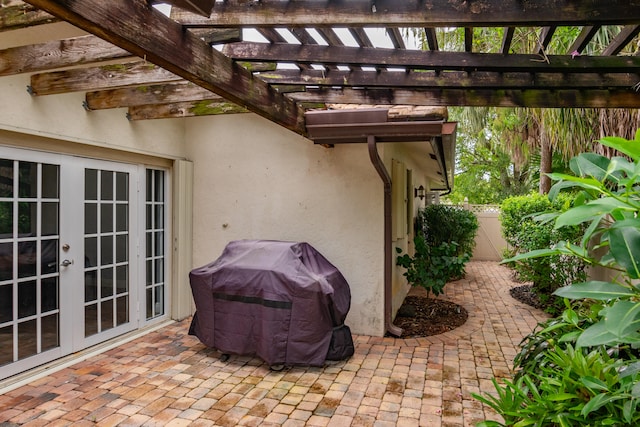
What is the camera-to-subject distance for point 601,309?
6.66 feet

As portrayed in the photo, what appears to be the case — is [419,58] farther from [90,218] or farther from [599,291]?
[90,218]

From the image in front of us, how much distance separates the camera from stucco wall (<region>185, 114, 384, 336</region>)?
18.8ft

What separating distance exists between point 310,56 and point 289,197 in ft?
10.1

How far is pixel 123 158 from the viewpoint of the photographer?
5539mm

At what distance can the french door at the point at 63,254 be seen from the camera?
4.24 meters

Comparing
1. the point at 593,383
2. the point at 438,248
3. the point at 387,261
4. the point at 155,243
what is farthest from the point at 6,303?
the point at 438,248

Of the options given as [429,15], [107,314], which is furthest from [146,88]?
[429,15]

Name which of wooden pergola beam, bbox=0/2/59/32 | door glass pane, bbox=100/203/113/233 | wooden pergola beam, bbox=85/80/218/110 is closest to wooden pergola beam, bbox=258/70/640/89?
wooden pergola beam, bbox=85/80/218/110

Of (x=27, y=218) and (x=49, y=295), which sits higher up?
(x=27, y=218)

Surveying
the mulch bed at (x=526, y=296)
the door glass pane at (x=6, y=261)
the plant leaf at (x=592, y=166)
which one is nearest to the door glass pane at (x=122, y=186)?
the door glass pane at (x=6, y=261)

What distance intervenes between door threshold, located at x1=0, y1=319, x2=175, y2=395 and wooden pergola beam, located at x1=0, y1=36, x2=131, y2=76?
9.97 ft

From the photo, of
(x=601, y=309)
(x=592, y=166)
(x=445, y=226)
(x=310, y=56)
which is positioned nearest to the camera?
(x=592, y=166)

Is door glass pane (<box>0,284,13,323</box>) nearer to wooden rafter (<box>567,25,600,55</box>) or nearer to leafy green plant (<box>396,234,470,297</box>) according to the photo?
leafy green plant (<box>396,234,470,297</box>)

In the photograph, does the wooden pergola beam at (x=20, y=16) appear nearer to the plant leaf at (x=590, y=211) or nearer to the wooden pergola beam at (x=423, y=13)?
the wooden pergola beam at (x=423, y=13)
